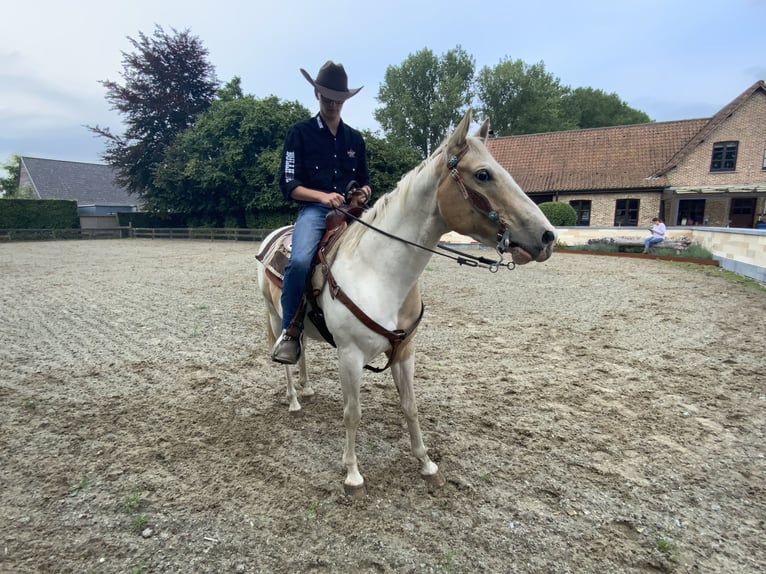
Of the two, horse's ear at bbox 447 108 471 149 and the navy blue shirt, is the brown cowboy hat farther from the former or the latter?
horse's ear at bbox 447 108 471 149

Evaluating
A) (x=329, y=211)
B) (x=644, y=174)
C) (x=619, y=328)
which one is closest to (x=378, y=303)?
(x=329, y=211)

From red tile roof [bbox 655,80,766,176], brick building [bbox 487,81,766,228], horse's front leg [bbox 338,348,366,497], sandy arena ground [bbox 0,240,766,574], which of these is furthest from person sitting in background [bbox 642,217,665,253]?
horse's front leg [bbox 338,348,366,497]

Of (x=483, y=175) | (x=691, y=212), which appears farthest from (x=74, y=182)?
(x=691, y=212)

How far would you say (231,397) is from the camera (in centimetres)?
431

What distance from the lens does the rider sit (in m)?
2.87

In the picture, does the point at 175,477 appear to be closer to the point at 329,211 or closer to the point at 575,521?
the point at 329,211

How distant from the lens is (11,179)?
4778 centimetres

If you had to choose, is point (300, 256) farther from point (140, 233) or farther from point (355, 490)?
point (140, 233)

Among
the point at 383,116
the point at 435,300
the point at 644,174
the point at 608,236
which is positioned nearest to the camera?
the point at 435,300

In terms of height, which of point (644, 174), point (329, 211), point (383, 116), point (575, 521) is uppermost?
point (383, 116)

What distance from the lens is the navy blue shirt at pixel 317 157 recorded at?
10.1 feet

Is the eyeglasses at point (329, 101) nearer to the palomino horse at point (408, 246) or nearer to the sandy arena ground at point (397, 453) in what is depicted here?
the palomino horse at point (408, 246)

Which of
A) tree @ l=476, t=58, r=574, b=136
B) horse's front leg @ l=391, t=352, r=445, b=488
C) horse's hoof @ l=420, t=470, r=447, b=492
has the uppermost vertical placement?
tree @ l=476, t=58, r=574, b=136

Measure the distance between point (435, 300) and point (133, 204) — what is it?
50.5 meters
